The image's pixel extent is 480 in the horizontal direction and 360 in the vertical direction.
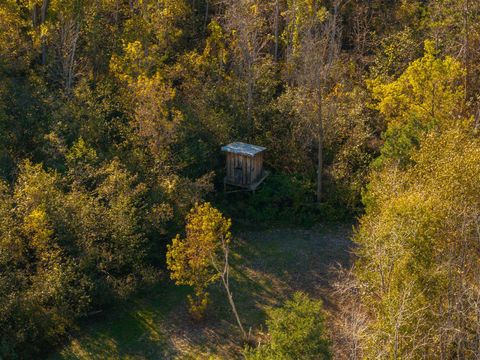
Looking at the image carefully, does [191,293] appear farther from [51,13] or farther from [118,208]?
[51,13]

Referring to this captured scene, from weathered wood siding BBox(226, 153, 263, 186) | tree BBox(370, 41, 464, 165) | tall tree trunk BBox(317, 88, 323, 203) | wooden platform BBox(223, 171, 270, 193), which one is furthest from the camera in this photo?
wooden platform BBox(223, 171, 270, 193)

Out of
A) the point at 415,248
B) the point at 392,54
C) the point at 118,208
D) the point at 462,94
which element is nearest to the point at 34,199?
the point at 118,208

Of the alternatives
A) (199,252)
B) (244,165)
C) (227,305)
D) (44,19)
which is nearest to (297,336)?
(199,252)

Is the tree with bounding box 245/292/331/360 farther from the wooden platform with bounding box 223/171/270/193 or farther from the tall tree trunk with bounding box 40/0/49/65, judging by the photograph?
the tall tree trunk with bounding box 40/0/49/65

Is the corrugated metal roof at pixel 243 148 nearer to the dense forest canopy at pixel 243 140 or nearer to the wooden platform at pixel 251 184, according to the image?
the dense forest canopy at pixel 243 140

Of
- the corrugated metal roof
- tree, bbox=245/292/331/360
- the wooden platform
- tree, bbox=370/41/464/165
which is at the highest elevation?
tree, bbox=370/41/464/165

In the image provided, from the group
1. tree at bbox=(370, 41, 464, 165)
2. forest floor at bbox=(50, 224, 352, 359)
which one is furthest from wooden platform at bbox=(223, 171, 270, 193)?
tree at bbox=(370, 41, 464, 165)

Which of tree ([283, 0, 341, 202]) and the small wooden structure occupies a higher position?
tree ([283, 0, 341, 202])
